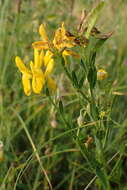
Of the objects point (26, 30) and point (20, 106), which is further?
point (26, 30)

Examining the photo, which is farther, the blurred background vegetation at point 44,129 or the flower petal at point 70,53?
the blurred background vegetation at point 44,129

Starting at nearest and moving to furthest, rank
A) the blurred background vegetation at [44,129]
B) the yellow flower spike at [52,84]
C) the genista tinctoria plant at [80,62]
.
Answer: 1. the genista tinctoria plant at [80,62]
2. the yellow flower spike at [52,84]
3. the blurred background vegetation at [44,129]

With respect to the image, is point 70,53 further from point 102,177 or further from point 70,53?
point 102,177

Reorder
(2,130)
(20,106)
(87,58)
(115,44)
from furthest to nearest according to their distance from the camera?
(115,44) < (20,106) < (2,130) < (87,58)

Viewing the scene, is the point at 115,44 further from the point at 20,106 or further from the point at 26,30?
the point at 20,106

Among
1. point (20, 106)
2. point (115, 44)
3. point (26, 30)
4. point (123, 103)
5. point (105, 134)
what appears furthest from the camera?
point (115, 44)

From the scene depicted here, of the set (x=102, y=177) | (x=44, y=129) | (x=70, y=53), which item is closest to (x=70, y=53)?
(x=70, y=53)

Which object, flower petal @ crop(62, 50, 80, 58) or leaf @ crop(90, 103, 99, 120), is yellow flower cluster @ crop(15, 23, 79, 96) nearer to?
flower petal @ crop(62, 50, 80, 58)

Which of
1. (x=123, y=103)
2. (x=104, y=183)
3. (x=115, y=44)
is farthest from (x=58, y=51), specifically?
(x=115, y=44)

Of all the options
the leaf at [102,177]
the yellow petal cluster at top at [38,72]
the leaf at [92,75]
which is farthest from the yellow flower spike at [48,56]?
the leaf at [102,177]

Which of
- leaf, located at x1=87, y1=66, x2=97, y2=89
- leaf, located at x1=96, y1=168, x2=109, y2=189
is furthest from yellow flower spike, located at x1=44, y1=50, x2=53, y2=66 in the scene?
leaf, located at x1=96, y1=168, x2=109, y2=189

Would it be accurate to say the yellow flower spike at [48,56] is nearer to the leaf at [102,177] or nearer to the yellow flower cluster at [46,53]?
the yellow flower cluster at [46,53]
